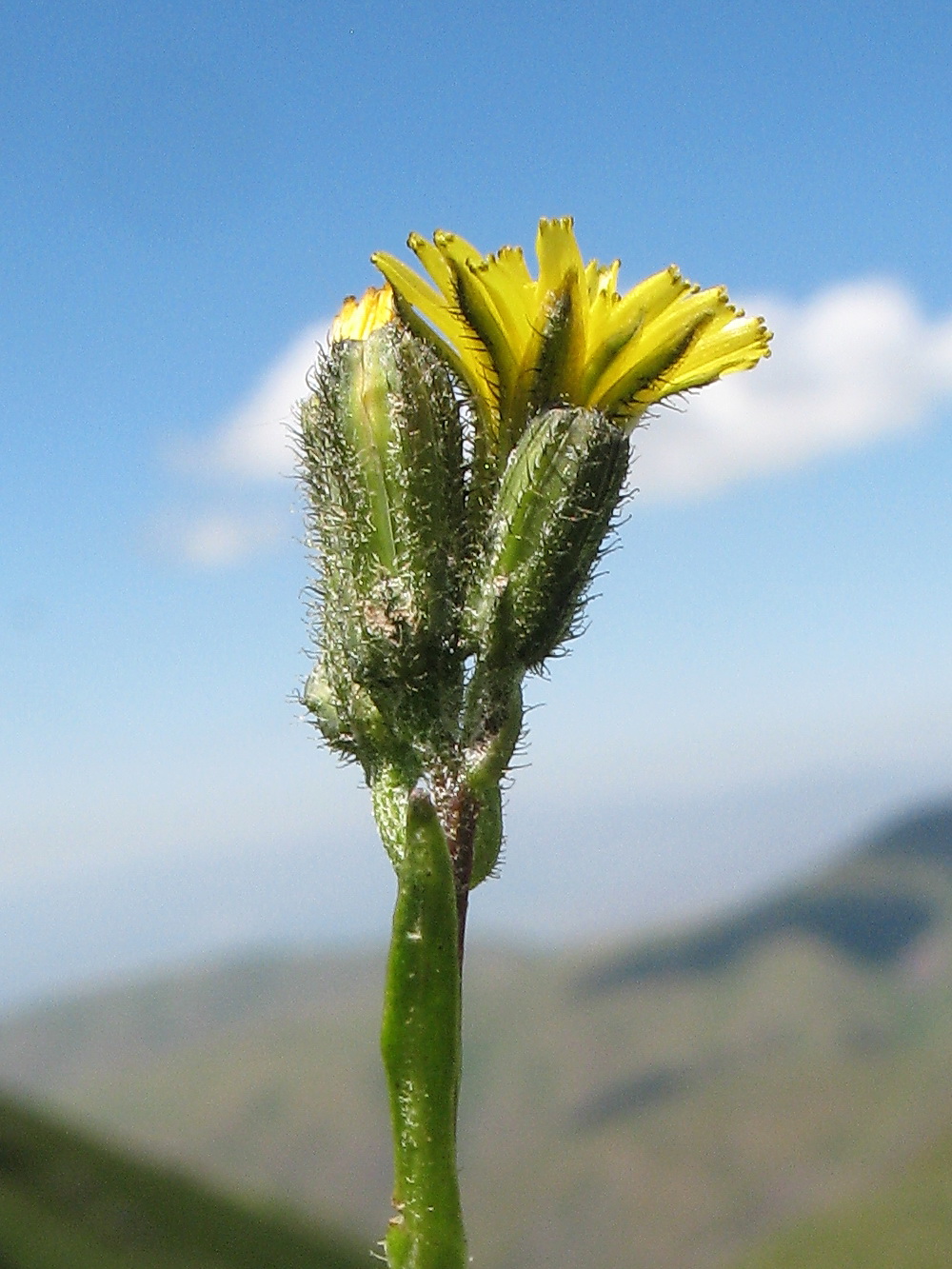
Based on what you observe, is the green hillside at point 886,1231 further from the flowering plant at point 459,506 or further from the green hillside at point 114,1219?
the flowering plant at point 459,506

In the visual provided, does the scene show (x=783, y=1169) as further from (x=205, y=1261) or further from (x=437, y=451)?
(x=437, y=451)

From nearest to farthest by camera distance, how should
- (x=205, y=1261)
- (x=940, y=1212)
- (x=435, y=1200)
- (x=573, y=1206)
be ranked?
(x=435, y=1200)
(x=205, y=1261)
(x=940, y=1212)
(x=573, y=1206)

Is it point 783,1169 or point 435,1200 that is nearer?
point 435,1200

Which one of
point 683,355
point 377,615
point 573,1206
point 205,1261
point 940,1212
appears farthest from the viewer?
point 573,1206

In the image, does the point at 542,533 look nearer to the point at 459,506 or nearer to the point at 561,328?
the point at 459,506

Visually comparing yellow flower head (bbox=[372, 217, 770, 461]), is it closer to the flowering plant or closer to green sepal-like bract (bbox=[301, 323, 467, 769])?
the flowering plant

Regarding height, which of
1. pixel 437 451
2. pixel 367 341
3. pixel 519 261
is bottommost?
pixel 437 451

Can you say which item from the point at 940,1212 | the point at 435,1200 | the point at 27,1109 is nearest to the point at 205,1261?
the point at 27,1109

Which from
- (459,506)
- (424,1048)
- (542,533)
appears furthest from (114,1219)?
(542,533)
